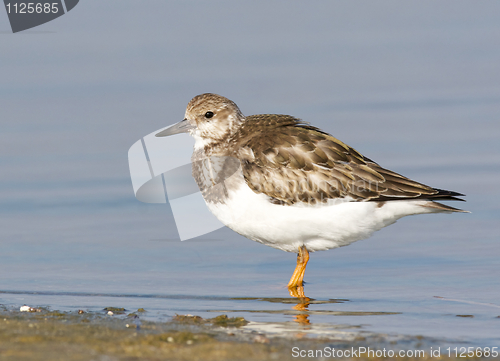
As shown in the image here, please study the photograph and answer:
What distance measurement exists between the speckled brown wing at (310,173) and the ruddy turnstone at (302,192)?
0.01 metres

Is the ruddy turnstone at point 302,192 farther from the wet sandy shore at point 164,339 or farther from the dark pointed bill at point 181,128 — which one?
the wet sandy shore at point 164,339

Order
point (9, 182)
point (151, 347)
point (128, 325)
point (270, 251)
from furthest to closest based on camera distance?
1. point (9, 182)
2. point (270, 251)
3. point (128, 325)
4. point (151, 347)

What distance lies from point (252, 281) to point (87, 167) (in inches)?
199

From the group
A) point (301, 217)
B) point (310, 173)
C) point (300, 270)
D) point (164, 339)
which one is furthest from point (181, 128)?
point (164, 339)

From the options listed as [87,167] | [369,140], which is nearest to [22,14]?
[87,167]

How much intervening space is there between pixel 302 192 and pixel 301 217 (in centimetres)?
30

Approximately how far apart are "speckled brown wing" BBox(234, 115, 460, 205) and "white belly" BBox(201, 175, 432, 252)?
4.0 inches

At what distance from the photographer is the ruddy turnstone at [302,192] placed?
8.60 meters

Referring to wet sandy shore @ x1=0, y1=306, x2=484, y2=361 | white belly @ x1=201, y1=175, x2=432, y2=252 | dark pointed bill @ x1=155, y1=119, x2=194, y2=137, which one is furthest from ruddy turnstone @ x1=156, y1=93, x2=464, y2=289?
wet sandy shore @ x1=0, y1=306, x2=484, y2=361

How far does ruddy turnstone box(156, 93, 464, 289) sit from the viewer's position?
8602mm

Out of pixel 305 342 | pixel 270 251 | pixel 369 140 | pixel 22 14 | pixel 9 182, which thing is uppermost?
pixel 22 14

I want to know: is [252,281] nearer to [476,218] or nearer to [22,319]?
[22,319]

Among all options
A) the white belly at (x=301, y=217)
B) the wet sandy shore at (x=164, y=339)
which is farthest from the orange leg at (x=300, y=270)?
the wet sandy shore at (x=164, y=339)

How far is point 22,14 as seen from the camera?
62.4 ft
